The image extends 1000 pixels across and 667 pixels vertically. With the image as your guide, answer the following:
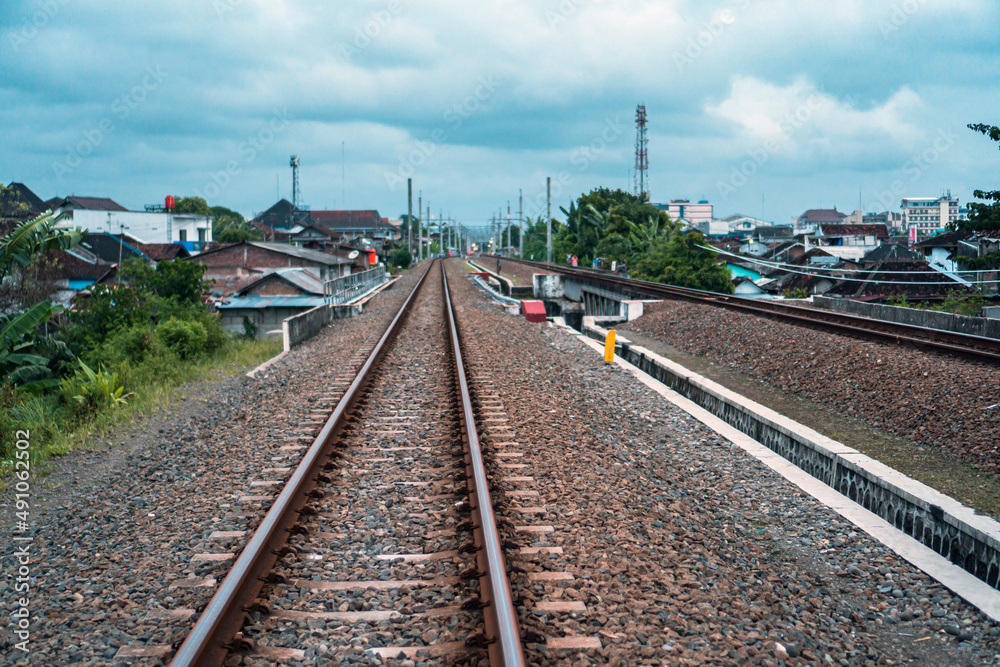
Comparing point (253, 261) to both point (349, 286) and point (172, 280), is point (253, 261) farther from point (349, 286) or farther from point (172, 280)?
point (172, 280)

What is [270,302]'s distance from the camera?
3562 cm

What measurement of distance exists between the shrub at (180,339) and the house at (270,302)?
49.9 ft

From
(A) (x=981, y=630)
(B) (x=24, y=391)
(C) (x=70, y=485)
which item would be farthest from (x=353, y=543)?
(B) (x=24, y=391)

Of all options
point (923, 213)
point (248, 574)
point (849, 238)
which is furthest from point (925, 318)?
point (923, 213)

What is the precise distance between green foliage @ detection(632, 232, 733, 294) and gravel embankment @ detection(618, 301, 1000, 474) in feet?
80.0

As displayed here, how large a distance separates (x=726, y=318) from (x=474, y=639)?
15138 mm

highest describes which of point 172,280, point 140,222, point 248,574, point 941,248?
point 140,222

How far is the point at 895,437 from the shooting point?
8594 mm

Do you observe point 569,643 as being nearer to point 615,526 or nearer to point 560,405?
point 615,526

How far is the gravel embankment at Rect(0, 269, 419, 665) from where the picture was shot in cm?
415

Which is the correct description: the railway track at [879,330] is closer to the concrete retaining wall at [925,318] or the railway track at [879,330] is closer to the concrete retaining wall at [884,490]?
the concrete retaining wall at [925,318]

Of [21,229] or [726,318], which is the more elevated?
[21,229]

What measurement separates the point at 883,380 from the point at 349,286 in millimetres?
23774

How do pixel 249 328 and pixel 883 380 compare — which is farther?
pixel 249 328
